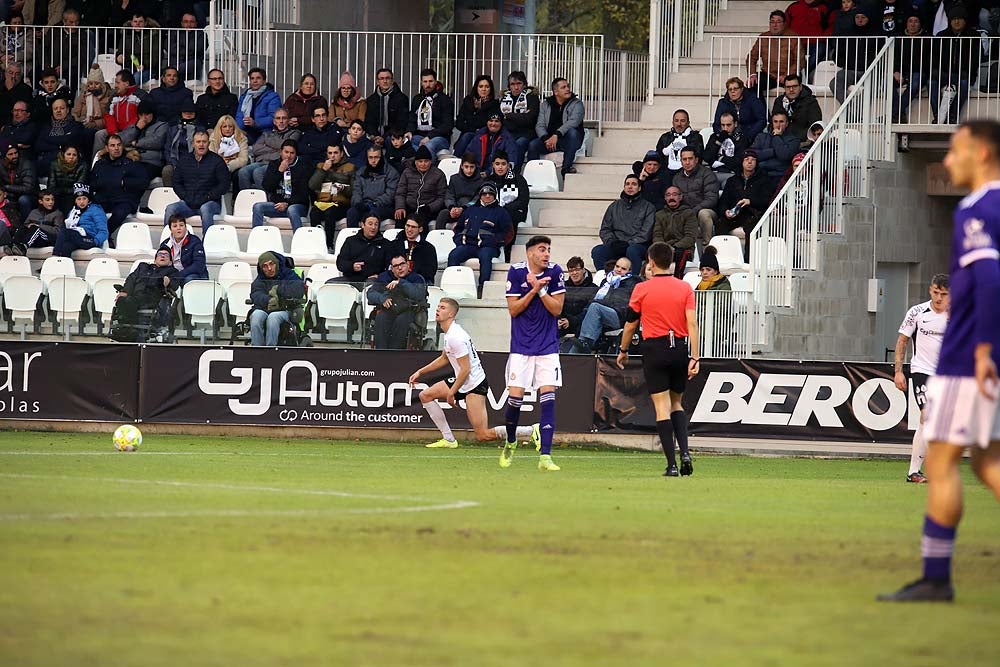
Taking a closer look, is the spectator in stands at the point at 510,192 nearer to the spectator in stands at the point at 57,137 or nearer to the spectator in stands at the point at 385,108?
the spectator in stands at the point at 385,108

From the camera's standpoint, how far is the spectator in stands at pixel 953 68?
80.7 ft

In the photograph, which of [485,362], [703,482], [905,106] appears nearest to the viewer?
[703,482]

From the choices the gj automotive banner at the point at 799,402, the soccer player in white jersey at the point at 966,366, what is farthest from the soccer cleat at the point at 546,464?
the soccer player in white jersey at the point at 966,366

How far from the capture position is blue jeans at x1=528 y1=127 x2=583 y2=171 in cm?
2642

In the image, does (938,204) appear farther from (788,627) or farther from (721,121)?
(788,627)

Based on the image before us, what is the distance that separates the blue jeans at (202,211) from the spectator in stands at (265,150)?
0.98 m

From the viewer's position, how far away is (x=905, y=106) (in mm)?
25188

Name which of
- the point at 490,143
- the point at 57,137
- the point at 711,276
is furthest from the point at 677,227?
the point at 57,137

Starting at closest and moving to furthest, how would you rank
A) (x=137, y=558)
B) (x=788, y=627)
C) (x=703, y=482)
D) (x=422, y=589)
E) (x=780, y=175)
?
1. (x=788, y=627)
2. (x=422, y=589)
3. (x=137, y=558)
4. (x=703, y=482)
5. (x=780, y=175)

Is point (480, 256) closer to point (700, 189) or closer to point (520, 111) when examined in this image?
point (700, 189)

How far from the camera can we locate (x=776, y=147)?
23.9 metres

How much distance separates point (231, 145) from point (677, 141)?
762 cm

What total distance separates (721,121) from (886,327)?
4438mm

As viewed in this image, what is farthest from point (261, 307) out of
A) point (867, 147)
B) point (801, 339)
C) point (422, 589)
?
point (422, 589)
